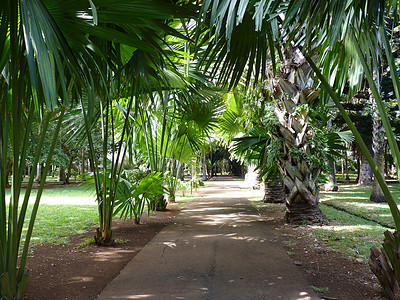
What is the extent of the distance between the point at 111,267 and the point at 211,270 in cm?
120

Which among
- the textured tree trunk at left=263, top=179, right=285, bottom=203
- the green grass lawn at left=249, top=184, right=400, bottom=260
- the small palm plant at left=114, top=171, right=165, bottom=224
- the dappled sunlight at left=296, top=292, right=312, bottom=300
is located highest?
the small palm plant at left=114, top=171, right=165, bottom=224

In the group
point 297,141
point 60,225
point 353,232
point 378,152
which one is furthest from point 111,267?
point 378,152

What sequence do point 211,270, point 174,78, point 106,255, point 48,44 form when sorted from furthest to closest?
point 174,78
point 106,255
point 211,270
point 48,44

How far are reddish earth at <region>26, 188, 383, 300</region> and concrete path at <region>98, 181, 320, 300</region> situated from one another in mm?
161

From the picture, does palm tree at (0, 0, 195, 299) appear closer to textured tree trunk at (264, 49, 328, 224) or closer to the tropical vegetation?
the tropical vegetation

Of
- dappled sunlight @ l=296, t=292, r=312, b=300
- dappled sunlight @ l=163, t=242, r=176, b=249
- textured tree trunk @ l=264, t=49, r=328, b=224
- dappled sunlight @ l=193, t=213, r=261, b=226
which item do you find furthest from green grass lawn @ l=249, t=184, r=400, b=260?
dappled sunlight @ l=163, t=242, r=176, b=249

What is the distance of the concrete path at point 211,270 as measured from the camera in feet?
9.02

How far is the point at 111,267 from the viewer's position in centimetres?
358

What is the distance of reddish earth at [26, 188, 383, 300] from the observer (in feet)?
9.11

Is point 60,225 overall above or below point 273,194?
below

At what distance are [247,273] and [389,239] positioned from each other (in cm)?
143

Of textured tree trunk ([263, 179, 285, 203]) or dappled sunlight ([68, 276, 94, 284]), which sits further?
textured tree trunk ([263, 179, 285, 203])

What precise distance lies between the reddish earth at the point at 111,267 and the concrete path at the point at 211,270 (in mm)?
161

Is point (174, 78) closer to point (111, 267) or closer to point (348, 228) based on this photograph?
point (111, 267)
